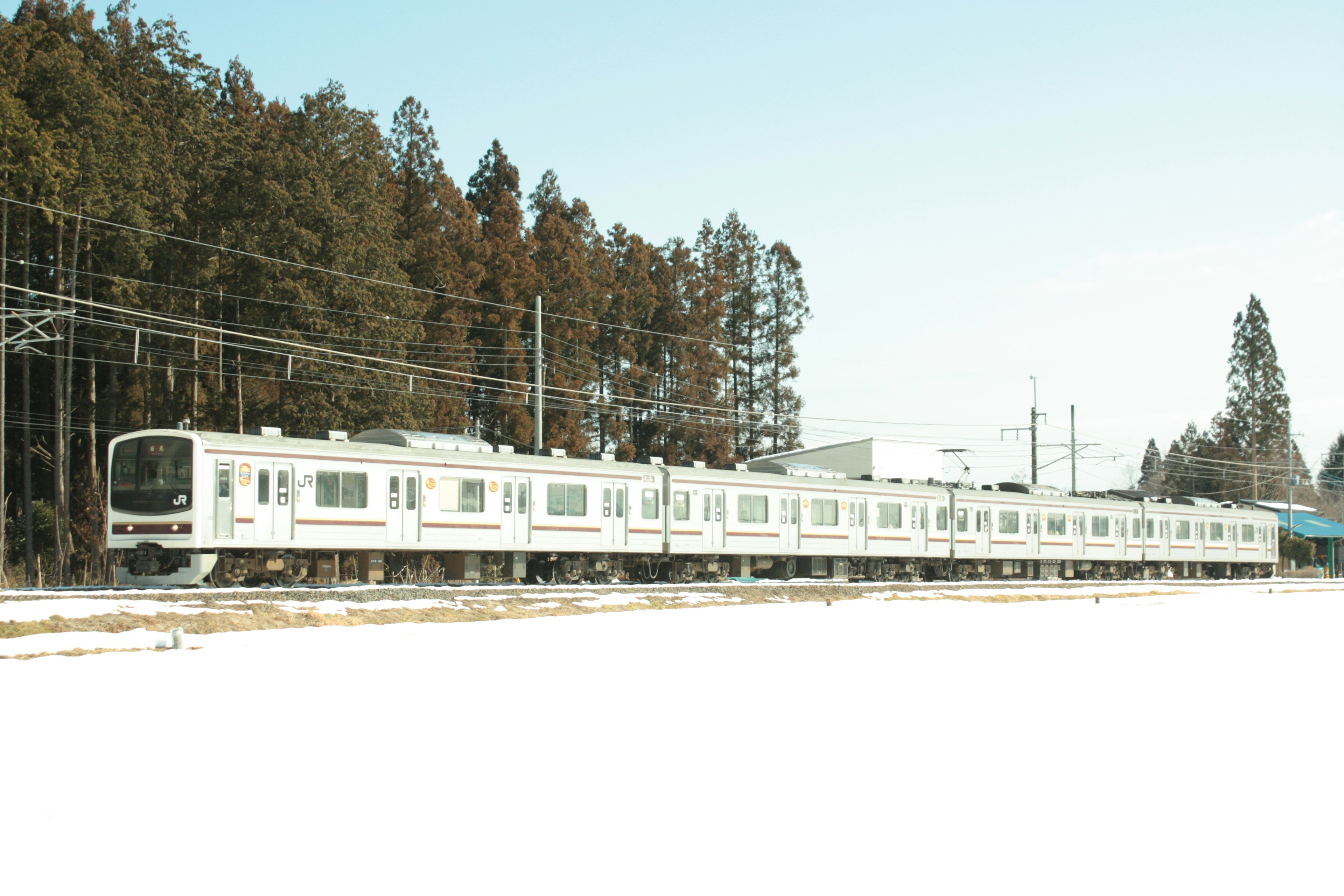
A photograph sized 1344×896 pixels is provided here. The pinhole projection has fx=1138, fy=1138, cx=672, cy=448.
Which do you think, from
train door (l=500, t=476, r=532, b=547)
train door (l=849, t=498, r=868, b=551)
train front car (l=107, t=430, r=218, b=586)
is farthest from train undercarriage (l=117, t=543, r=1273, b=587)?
train door (l=849, t=498, r=868, b=551)

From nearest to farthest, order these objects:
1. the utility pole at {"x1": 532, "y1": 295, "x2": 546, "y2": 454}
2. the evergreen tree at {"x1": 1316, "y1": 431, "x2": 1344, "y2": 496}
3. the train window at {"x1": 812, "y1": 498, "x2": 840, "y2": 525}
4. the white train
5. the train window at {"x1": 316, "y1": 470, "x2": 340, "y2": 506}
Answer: the white train → the train window at {"x1": 316, "y1": 470, "x2": 340, "y2": 506} → the utility pole at {"x1": 532, "y1": 295, "x2": 546, "y2": 454} → the train window at {"x1": 812, "y1": 498, "x2": 840, "y2": 525} → the evergreen tree at {"x1": 1316, "y1": 431, "x2": 1344, "y2": 496}

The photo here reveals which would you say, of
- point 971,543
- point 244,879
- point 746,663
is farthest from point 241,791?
point 971,543

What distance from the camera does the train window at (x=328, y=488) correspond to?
23.9m

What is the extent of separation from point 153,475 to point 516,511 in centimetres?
841

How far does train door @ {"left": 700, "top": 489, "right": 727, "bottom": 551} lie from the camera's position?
32.5 metres

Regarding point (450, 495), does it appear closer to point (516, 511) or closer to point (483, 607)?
point (516, 511)

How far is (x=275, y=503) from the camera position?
75.9ft

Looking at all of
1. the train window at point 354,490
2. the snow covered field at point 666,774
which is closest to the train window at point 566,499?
the train window at point 354,490

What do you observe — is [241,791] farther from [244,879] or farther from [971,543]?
[971,543]

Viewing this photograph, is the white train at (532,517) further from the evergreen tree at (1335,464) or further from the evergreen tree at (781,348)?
the evergreen tree at (1335,464)

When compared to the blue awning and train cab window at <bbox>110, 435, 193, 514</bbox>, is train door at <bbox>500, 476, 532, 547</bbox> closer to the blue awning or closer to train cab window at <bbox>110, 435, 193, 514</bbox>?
train cab window at <bbox>110, 435, 193, 514</bbox>

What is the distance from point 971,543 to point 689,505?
1402cm

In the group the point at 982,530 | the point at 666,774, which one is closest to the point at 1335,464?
the point at 982,530

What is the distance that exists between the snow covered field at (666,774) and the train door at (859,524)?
77.4 ft
